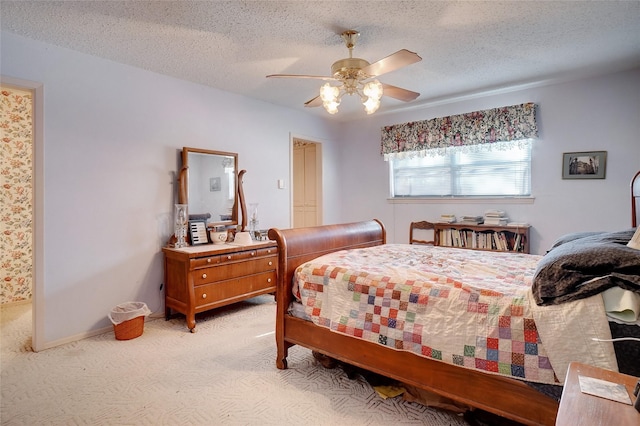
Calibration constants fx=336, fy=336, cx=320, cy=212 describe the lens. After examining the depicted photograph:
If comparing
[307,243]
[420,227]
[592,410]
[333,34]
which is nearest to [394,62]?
[333,34]

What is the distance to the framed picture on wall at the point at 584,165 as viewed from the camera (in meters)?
3.40

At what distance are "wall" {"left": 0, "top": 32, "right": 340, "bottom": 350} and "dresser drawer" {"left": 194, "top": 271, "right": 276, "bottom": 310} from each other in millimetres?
612

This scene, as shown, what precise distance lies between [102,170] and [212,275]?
4.39 feet

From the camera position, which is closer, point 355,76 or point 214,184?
point 355,76

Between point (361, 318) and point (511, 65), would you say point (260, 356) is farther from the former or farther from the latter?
point (511, 65)

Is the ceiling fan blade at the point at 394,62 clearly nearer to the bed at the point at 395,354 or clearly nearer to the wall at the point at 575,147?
the bed at the point at 395,354

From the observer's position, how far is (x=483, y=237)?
3.99 meters

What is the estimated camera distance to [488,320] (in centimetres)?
151

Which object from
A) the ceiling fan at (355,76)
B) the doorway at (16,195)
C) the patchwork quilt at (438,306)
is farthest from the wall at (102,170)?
the patchwork quilt at (438,306)

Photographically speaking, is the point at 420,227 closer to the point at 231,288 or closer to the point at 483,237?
the point at 483,237

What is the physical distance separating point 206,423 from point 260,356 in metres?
0.77

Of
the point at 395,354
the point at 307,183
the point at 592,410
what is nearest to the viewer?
the point at 592,410

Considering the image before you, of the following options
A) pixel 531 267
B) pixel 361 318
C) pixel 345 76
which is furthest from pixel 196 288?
pixel 531 267

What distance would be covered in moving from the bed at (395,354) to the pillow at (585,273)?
0.07 ft
